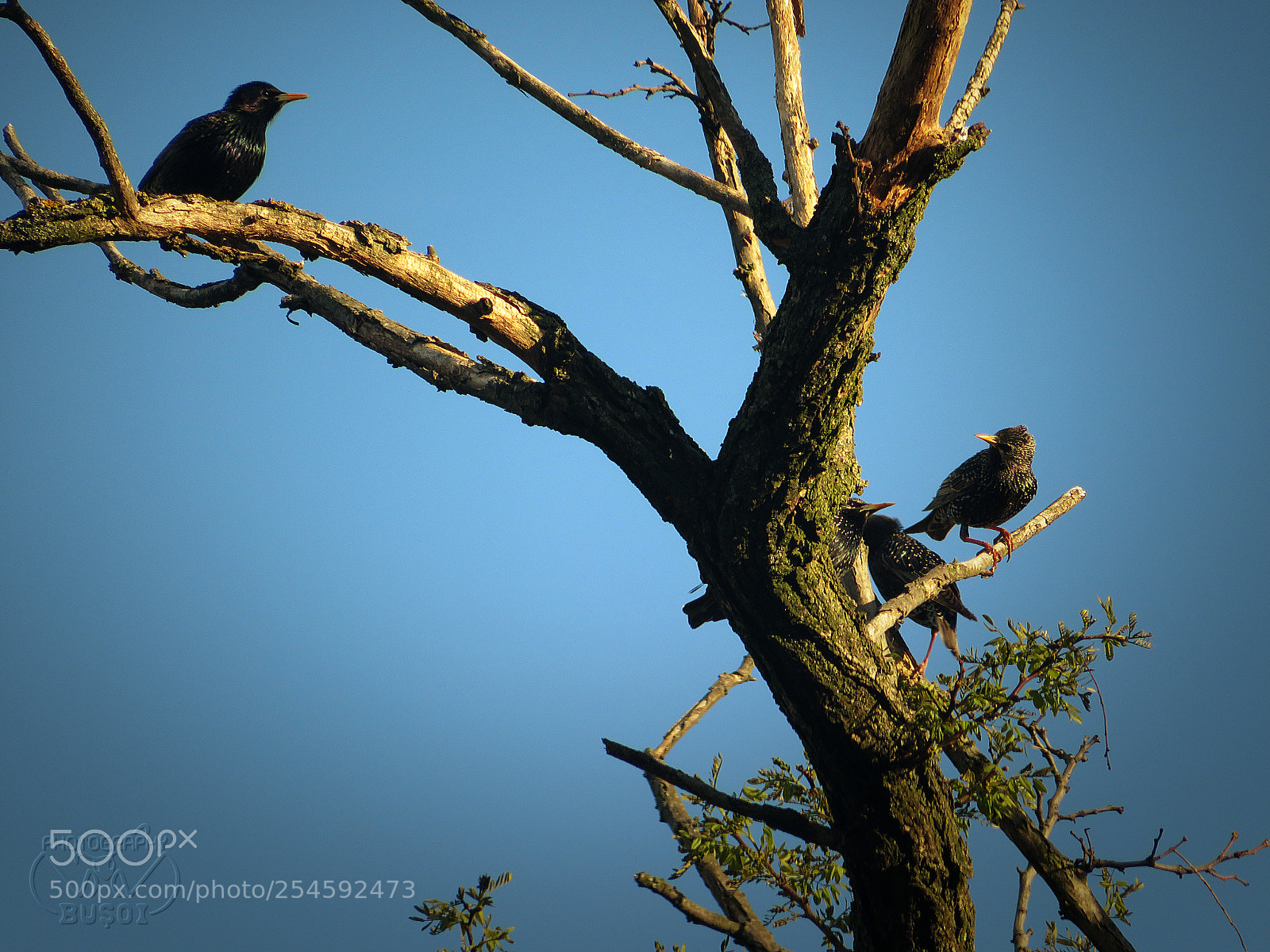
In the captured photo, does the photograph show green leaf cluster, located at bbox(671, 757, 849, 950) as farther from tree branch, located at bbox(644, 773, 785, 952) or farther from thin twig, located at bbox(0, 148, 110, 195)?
thin twig, located at bbox(0, 148, 110, 195)

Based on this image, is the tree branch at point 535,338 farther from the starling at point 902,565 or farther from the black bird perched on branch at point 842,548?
the starling at point 902,565

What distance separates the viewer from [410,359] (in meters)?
2.91

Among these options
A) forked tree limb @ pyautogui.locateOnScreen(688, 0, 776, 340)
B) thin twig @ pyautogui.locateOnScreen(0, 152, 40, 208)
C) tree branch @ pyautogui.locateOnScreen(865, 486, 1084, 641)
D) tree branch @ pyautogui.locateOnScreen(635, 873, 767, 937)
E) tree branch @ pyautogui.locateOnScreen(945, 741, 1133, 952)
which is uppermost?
thin twig @ pyautogui.locateOnScreen(0, 152, 40, 208)

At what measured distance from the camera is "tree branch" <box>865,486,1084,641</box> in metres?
2.98

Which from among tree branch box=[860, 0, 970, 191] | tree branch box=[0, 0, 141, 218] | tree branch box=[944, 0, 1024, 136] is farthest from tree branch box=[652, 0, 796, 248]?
tree branch box=[0, 0, 141, 218]

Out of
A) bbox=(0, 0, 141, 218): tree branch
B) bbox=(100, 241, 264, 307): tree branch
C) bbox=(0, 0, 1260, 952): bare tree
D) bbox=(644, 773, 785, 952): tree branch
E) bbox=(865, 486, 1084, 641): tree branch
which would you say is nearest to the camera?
bbox=(0, 0, 141, 218): tree branch

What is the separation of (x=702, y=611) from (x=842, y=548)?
1.32 metres

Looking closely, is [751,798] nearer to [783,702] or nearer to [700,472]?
[783,702]

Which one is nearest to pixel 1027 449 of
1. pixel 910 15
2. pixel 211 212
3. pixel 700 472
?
pixel 700 472

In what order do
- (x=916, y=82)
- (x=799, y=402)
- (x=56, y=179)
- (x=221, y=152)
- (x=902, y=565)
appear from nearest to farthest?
(x=916, y=82) < (x=799, y=402) < (x=56, y=179) < (x=221, y=152) < (x=902, y=565)

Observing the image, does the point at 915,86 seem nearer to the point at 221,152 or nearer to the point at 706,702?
the point at 706,702

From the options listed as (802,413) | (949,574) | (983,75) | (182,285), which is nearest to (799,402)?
(802,413)

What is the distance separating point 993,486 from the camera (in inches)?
164

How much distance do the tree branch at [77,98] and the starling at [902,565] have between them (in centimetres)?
413
